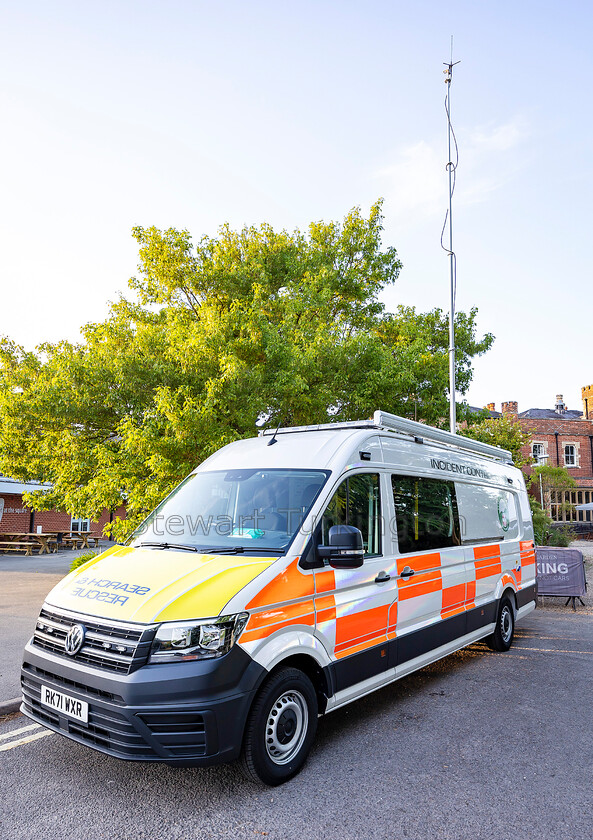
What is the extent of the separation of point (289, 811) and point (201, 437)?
685cm

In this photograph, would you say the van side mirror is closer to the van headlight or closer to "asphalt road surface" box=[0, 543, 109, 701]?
the van headlight

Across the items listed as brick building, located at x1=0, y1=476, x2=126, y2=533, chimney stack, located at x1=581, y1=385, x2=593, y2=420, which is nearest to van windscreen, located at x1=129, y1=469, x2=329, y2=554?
brick building, located at x1=0, y1=476, x2=126, y2=533

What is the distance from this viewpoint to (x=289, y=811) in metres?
3.44

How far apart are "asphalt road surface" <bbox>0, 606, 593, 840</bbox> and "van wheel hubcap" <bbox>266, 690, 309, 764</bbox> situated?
20 centimetres

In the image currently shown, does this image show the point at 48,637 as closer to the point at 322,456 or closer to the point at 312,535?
the point at 312,535

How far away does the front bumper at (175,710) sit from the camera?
3277 millimetres

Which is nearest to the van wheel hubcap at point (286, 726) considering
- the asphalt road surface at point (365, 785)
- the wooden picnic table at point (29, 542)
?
the asphalt road surface at point (365, 785)

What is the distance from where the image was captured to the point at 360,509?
470 centimetres

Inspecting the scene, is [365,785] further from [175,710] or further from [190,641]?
[190,641]

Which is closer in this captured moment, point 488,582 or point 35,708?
point 35,708

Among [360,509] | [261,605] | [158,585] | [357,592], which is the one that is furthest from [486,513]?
[158,585]

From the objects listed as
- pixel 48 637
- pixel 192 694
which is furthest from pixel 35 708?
pixel 192 694

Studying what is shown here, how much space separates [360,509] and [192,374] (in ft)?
21.1

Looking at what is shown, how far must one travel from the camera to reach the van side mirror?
395cm
